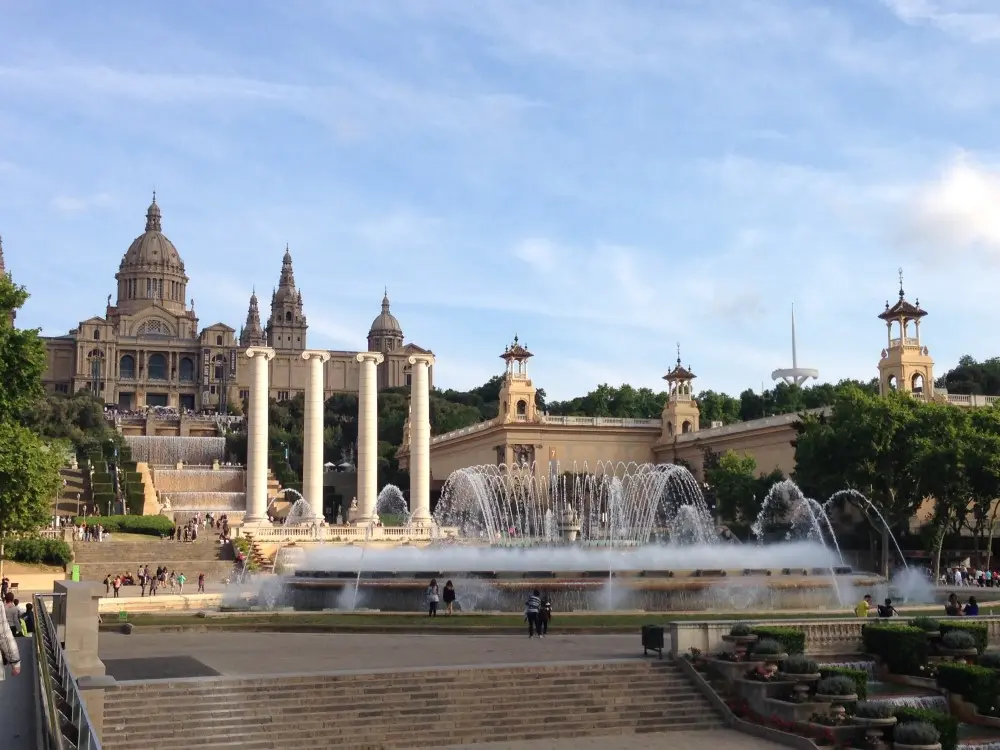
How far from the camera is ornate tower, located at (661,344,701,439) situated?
93.2 m

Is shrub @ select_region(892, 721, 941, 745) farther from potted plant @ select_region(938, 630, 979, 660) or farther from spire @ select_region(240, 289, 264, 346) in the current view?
spire @ select_region(240, 289, 264, 346)

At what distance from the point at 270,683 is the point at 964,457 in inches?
1452

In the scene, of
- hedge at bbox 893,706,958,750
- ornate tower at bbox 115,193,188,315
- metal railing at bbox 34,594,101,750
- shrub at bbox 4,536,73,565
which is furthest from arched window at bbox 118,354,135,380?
Answer: hedge at bbox 893,706,958,750

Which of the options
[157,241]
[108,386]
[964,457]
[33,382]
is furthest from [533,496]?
[157,241]

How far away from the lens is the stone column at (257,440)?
58375 mm

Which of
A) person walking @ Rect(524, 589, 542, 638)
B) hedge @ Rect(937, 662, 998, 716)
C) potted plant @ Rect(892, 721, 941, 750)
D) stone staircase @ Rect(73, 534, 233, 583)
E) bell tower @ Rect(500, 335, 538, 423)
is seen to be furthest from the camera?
bell tower @ Rect(500, 335, 538, 423)

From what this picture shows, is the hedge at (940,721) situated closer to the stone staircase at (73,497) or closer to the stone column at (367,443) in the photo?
the stone column at (367,443)

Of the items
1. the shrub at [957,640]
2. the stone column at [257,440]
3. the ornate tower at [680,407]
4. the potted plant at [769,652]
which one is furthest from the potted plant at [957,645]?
the ornate tower at [680,407]

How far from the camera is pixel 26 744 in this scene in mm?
12945

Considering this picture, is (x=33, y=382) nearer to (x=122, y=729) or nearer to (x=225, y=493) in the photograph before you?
(x=122, y=729)

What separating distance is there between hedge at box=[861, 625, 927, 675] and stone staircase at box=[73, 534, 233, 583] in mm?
31196

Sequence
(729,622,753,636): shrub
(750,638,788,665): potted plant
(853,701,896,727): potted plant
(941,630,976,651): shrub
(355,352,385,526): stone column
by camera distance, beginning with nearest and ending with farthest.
Result: (853,701,896,727): potted plant → (750,638,788,665): potted plant → (729,622,753,636): shrub → (941,630,976,651): shrub → (355,352,385,526): stone column

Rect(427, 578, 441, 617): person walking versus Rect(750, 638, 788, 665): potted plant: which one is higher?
Rect(427, 578, 441, 617): person walking

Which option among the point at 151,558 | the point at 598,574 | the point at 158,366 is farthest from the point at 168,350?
the point at 598,574
